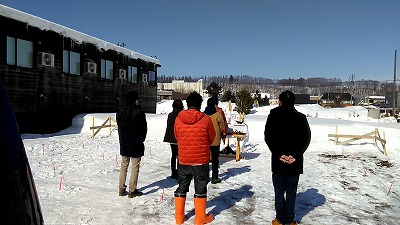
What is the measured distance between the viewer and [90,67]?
21031mm

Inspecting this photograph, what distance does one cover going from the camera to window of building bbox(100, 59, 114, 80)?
22578 mm

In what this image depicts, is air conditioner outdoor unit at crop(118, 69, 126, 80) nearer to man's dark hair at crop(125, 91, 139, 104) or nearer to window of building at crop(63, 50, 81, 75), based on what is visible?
window of building at crop(63, 50, 81, 75)

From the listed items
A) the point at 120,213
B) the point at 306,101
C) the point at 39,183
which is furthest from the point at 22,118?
the point at 306,101

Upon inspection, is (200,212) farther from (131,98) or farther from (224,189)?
(131,98)

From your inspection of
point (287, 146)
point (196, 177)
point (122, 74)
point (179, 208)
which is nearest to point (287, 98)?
point (287, 146)

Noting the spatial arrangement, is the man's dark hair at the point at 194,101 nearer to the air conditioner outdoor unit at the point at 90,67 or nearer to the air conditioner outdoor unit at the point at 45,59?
the air conditioner outdoor unit at the point at 45,59

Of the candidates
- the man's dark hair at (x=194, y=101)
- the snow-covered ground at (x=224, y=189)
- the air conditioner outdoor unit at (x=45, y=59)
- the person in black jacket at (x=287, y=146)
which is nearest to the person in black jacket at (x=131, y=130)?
the snow-covered ground at (x=224, y=189)

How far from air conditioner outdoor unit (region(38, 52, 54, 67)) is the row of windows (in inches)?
18.2

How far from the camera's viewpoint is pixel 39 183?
6.89 metres

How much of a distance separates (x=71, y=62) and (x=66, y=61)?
454mm

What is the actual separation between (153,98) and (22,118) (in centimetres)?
1517

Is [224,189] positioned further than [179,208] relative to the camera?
Yes

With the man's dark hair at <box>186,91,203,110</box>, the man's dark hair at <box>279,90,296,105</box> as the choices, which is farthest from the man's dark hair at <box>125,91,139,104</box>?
the man's dark hair at <box>279,90,296,105</box>

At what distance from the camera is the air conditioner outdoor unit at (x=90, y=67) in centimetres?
2071
